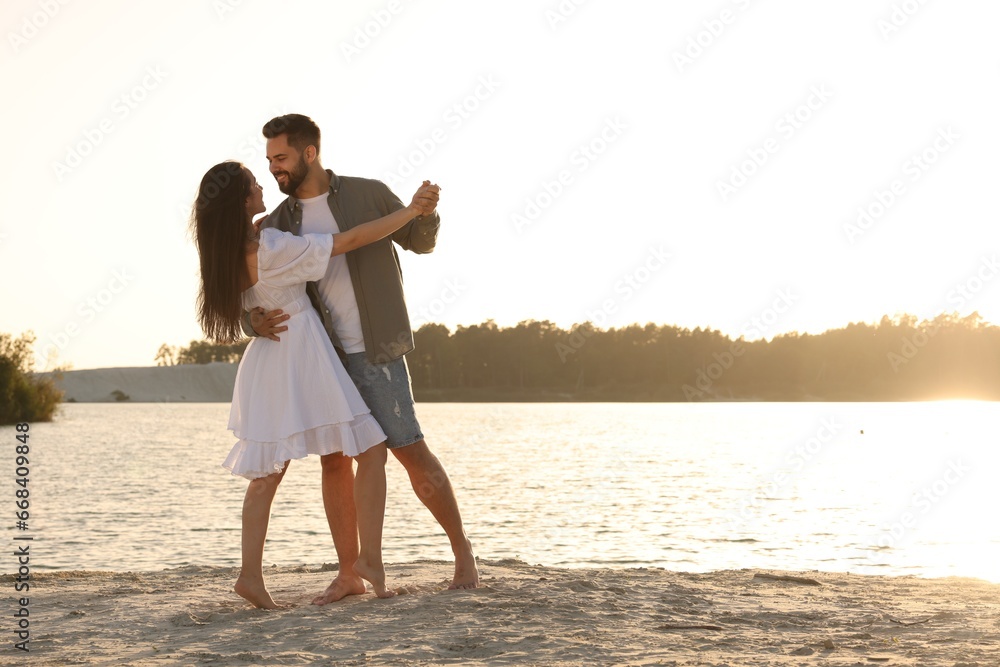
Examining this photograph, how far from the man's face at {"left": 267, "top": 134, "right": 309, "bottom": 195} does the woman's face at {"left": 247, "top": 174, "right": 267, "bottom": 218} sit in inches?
3.7

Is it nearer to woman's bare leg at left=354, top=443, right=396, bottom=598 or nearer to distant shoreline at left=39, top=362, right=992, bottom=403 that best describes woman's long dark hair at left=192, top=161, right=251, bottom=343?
woman's bare leg at left=354, top=443, right=396, bottom=598

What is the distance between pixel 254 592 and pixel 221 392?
135 metres

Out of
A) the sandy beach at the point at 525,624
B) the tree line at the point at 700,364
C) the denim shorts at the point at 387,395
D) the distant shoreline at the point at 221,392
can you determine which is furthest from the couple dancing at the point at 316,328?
the distant shoreline at the point at 221,392

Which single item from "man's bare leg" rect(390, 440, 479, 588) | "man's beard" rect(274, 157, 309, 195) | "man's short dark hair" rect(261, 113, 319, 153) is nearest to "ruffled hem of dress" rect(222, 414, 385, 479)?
"man's bare leg" rect(390, 440, 479, 588)

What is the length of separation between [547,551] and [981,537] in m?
5.13

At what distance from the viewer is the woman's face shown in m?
4.79

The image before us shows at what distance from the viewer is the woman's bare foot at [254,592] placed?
183 inches

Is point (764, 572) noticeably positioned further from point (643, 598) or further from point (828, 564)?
point (828, 564)

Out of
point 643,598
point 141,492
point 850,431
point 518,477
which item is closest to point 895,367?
point 850,431

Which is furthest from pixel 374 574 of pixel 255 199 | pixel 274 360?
pixel 255 199

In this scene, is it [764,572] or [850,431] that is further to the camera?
[850,431]

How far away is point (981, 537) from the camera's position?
11.5 m

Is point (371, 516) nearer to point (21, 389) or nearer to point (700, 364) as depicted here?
point (21, 389)

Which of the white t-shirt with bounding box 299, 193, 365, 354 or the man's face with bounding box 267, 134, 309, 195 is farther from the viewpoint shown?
the white t-shirt with bounding box 299, 193, 365, 354
